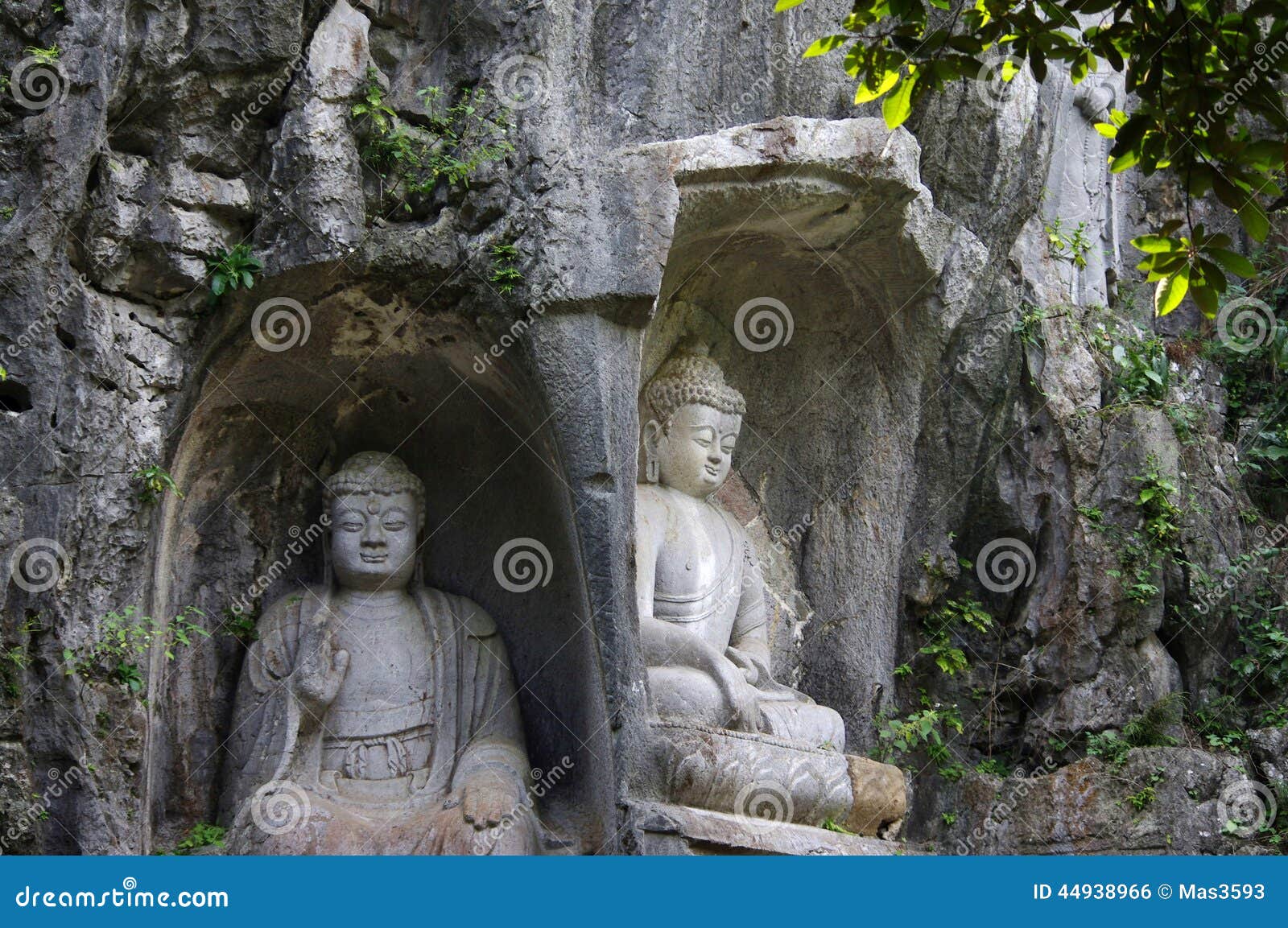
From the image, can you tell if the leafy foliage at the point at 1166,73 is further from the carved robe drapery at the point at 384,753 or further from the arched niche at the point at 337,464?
the carved robe drapery at the point at 384,753

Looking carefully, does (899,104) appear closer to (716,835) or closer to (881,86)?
(881,86)

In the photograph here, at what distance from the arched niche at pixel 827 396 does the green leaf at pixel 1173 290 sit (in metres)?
2.49

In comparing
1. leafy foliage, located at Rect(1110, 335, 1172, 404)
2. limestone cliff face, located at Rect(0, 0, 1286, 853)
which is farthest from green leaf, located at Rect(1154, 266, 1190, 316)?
leafy foliage, located at Rect(1110, 335, 1172, 404)

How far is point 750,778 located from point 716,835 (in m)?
0.35

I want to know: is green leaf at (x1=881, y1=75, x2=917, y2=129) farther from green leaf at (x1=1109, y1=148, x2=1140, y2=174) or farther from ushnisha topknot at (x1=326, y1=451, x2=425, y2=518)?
ushnisha topknot at (x1=326, y1=451, x2=425, y2=518)

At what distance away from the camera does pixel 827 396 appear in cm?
1003

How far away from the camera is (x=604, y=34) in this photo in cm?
933

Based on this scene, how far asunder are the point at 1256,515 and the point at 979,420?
183 centimetres

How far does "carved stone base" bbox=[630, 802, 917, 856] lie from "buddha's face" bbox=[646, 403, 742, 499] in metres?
1.93

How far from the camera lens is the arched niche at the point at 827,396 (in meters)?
9.57

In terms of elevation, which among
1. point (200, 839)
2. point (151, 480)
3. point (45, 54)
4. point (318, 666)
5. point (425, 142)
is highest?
point (45, 54)

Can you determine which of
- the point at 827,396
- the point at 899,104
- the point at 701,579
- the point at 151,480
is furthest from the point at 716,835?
the point at 899,104

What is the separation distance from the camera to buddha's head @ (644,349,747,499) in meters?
9.56

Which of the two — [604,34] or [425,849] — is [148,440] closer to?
[425,849]
